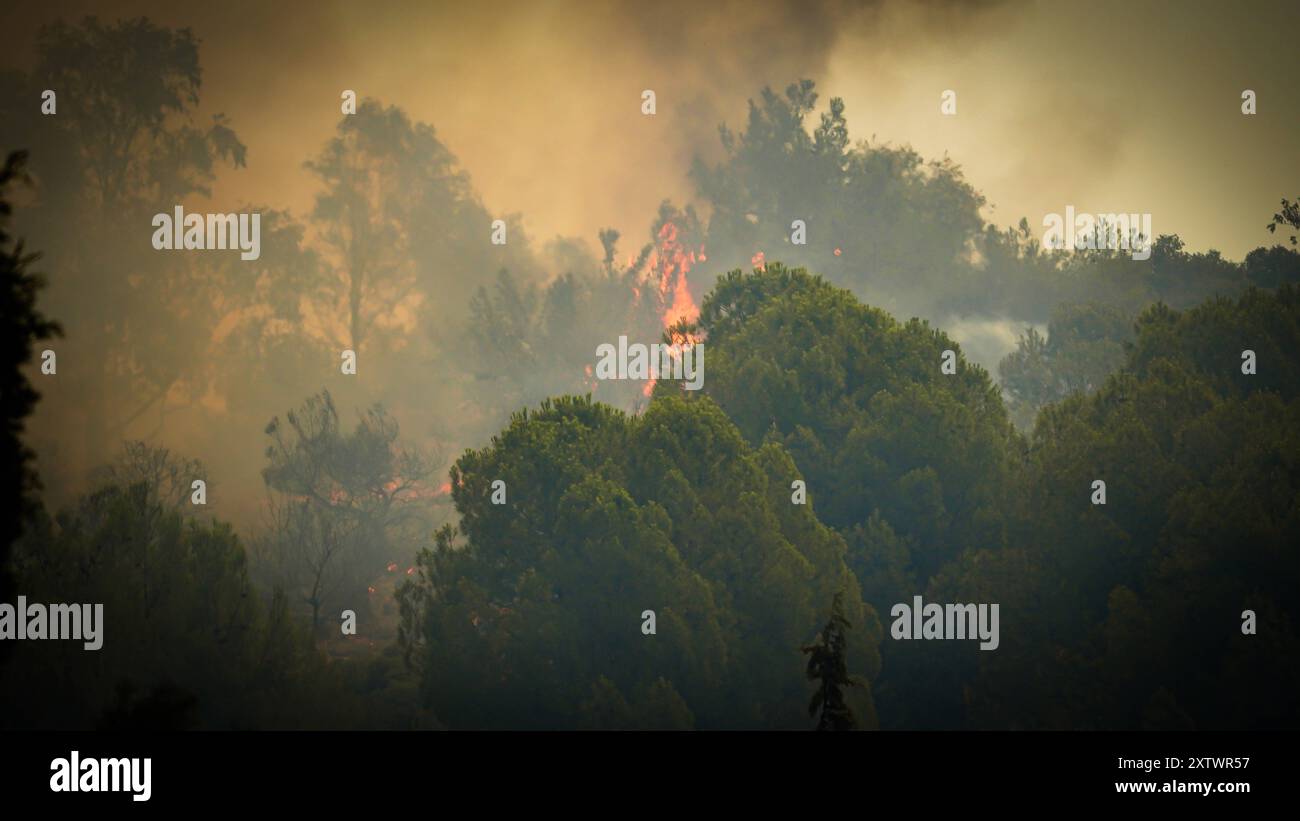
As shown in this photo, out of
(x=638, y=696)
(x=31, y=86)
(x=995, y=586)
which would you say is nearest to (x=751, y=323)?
(x=995, y=586)

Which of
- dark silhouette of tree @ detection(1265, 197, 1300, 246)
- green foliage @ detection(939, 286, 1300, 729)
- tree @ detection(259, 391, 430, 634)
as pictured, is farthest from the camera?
dark silhouette of tree @ detection(1265, 197, 1300, 246)

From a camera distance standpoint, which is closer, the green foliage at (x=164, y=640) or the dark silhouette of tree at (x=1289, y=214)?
the green foliage at (x=164, y=640)

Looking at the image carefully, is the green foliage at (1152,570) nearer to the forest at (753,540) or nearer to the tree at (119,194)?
the forest at (753,540)

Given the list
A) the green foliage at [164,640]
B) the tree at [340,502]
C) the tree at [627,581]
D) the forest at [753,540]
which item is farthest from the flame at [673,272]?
the green foliage at [164,640]

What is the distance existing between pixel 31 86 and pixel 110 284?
1498 centimetres

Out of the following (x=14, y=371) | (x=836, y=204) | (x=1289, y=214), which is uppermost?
(x=836, y=204)

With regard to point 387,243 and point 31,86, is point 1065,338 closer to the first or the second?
point 387,243

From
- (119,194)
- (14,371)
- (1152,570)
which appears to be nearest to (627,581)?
(1152,570)

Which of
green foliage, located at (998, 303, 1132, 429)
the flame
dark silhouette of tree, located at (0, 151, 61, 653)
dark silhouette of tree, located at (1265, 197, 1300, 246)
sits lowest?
dark silhouette of tree, located at (0, 151, 61, 653)

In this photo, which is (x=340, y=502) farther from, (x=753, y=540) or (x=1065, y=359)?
(x=1065, y=359)

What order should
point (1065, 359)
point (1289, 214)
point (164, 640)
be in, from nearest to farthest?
point (164, 640) < point (1289, 214) < point (1065, 359)

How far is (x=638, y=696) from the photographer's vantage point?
971 inches

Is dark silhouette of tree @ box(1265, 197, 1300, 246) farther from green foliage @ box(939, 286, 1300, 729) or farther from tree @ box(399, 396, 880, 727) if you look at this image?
tree @ box(399, 396, 880, 727)

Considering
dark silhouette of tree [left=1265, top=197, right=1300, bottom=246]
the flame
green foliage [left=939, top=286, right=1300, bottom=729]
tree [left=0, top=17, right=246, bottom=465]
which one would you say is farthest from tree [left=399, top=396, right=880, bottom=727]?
tree [left=0, top=17, right=246, bottom=465]
